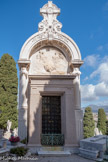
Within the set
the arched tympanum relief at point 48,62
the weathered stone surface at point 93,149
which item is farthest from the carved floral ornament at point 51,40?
the weathered stone surface at point 93,149

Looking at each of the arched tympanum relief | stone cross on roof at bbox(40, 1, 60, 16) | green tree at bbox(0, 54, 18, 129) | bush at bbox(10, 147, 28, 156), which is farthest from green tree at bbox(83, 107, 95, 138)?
bush at bbox(10, 147, 28, 156)

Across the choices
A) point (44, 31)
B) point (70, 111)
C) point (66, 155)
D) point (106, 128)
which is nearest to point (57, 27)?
point (44, 31)

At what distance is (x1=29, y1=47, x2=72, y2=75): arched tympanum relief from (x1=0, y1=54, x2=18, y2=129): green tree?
7.44 m

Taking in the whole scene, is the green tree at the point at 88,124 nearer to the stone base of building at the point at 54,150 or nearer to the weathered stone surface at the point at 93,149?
the stone base of building at the point at 54,150

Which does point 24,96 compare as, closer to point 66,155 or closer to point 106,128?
point 66,155

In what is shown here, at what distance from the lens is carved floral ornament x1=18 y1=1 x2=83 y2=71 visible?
10250 mm

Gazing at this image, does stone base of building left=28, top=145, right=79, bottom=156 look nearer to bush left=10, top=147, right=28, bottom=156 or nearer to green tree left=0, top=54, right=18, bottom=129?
bush left=10, top=147, right=28, bottom=156

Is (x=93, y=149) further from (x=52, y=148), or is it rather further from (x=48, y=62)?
(x=48, y=62)

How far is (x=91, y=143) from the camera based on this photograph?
7121 mm

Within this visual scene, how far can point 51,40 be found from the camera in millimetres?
10625

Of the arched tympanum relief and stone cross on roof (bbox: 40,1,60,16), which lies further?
stone cross on roof (bbox: 40,1,60,16)

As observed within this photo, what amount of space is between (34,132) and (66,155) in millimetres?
2135

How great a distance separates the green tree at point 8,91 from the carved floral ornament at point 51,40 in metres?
7.63

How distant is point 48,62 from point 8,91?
28.1ft
